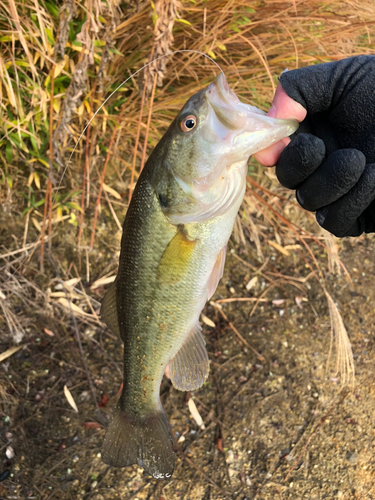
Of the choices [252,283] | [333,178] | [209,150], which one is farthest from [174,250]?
[252,283]

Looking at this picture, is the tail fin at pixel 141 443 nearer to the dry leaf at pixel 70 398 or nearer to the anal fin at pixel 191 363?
the anal fin at pixel 191 363

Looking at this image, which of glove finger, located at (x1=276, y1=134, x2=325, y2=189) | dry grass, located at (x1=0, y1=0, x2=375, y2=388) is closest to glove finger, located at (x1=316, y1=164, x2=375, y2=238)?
glove finger, located at (x1=276, y1=134, x2=325, y2=189)

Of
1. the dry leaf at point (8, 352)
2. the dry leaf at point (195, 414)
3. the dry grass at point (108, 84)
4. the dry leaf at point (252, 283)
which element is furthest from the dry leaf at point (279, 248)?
the dry leaf at point (8, 352)

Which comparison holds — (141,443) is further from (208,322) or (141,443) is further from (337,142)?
(337,142)

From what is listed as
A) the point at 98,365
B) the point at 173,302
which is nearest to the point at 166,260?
the point at 173,302

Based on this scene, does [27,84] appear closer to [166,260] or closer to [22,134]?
[22,134]

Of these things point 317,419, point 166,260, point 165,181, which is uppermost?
point 165,181
